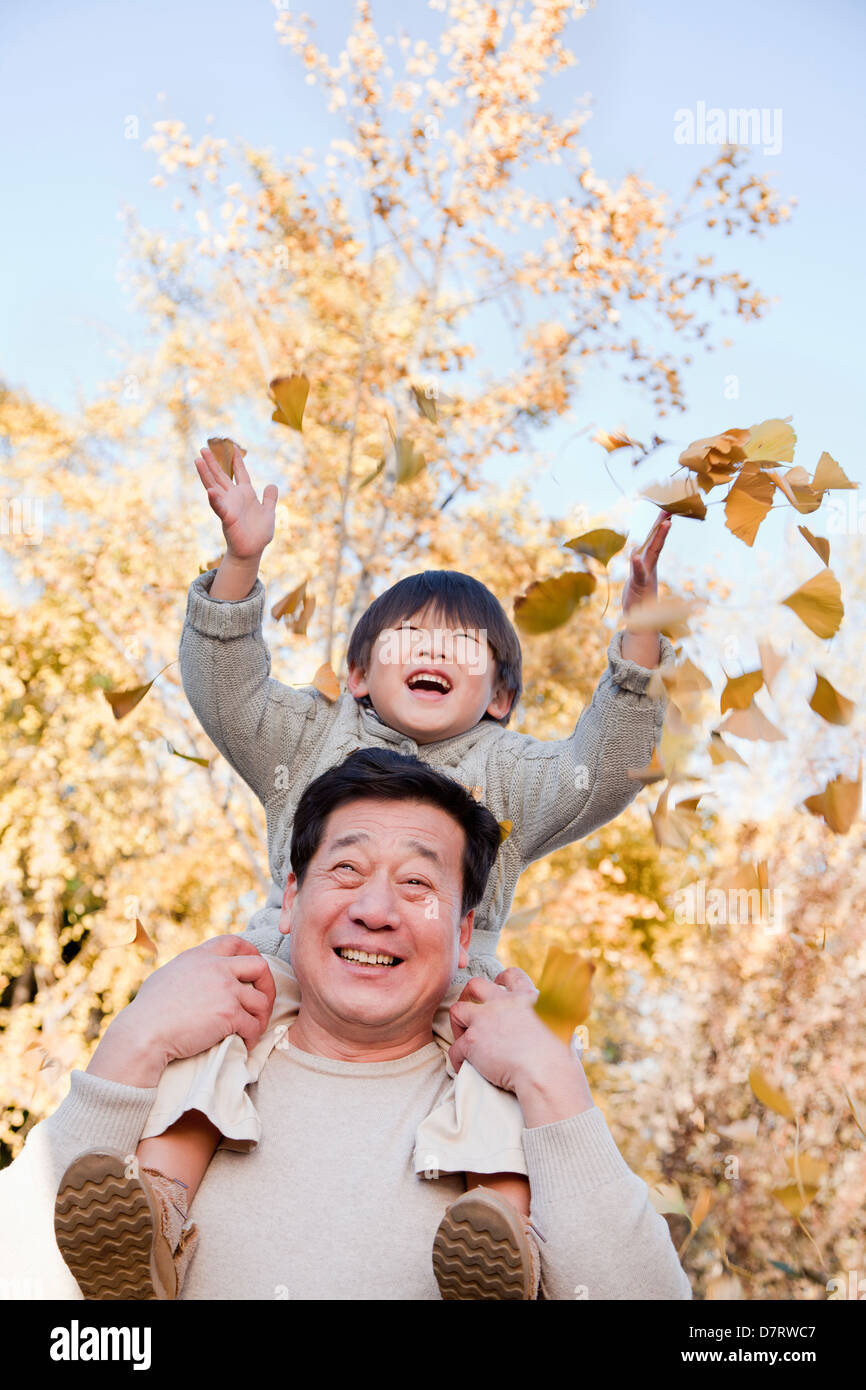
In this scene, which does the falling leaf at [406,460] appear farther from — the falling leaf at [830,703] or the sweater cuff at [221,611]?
the falling leaf at [830,703]

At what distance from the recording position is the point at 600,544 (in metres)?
1.66

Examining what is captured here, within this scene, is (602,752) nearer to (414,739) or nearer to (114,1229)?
(414,739)

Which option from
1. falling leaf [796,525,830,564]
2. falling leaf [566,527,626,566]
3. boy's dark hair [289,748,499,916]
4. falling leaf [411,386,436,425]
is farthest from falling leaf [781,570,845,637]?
falling leaf [411,386,436,425]

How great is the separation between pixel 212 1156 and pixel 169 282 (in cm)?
675

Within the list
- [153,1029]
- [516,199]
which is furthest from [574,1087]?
[516,199]

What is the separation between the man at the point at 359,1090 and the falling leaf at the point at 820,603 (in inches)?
21.1

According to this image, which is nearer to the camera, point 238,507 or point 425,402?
point 238,507

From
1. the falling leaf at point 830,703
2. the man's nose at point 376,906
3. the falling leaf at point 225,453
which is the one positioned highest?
the falling leaf at point 225,453

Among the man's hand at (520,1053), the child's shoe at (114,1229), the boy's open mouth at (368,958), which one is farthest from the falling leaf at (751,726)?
the child's shoe at (114,1229)

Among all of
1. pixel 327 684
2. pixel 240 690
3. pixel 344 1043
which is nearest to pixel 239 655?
pixel 240 690

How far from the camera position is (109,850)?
24.2 feet

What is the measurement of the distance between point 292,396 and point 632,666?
73cm

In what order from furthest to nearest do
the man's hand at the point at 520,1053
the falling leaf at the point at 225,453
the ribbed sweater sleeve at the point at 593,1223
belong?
1. the falling leaf at the point at 225,453
2. the man's hand at the point at 520,1053
3. the ribbed sweater sleeve at the point at 593,1223

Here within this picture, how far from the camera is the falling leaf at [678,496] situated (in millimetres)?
1513
